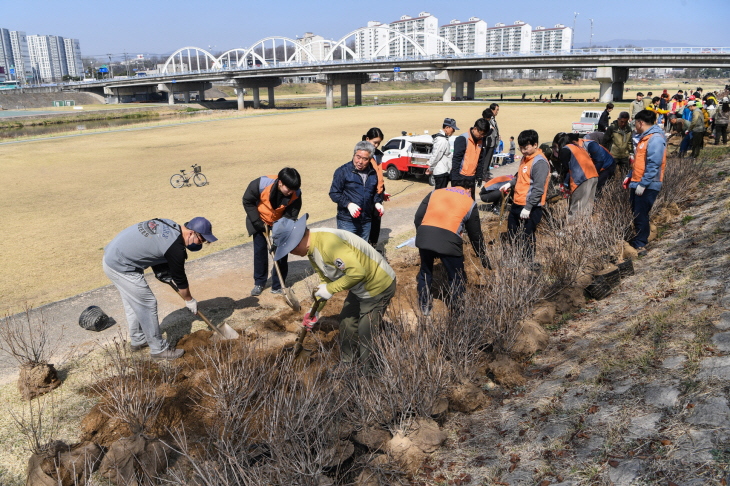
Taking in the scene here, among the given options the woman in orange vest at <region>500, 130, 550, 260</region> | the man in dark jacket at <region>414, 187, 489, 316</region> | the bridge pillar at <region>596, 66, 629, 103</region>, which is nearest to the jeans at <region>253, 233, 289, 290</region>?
the man in dark jacket at <region>414, 187, 489, 316</region>

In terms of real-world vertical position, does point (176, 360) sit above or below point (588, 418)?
below

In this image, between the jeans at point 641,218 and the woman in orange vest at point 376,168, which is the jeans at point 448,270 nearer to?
the woman in orange vest at point 376,168

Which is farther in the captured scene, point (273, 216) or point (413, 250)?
point (413, 250)

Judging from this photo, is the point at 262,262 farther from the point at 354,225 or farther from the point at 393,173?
the point at 393,173

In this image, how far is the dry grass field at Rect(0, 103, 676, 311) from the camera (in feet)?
28.0

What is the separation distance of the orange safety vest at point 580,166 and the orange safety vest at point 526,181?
0.88m

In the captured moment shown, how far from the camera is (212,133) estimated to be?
103ft

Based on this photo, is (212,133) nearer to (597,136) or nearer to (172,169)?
(172,169)

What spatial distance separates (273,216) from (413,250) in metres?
2.57

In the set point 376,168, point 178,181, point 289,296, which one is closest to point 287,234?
point 289,296

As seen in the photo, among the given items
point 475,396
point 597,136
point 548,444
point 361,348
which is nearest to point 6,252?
point 361,348

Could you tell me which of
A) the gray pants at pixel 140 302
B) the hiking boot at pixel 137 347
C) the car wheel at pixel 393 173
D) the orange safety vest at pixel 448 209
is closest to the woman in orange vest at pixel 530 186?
the orange safety vest at pixel 448 209

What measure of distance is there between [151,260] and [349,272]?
2.16 m

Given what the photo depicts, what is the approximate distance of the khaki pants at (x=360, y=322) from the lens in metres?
4.12
